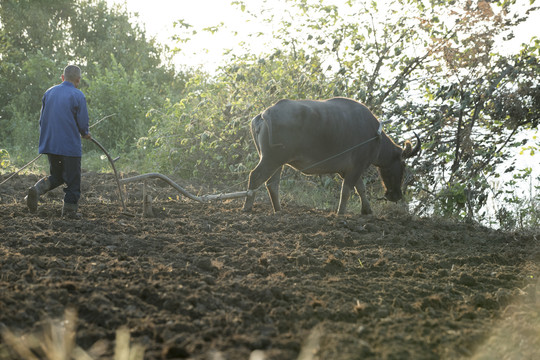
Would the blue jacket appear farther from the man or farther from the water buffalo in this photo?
the water buffalo

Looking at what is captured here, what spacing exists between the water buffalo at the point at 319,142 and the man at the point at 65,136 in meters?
2.16

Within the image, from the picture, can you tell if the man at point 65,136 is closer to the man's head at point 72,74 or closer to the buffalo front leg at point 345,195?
the man's head at point 72,74

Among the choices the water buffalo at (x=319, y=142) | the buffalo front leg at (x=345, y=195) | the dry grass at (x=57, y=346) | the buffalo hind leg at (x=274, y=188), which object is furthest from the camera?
the buffalo front leg at (x=345, y=195)

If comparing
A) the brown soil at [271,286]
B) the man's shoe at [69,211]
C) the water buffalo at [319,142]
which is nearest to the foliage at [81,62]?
the water buffalo at [319,142]

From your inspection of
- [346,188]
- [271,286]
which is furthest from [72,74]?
[271,286]

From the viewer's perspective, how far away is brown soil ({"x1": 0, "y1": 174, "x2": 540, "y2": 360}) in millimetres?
3168

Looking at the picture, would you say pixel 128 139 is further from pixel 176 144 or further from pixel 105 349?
pixel 105 349

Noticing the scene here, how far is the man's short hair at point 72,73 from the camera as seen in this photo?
268 inches

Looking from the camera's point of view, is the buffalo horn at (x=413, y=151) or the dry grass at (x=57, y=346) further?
the buffalo horn at (x=413, y=151)

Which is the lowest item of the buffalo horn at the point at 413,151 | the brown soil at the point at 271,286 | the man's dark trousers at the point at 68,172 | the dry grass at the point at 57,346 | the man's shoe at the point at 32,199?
the dry grass at the point at 57,346

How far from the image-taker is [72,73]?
682 centimetres

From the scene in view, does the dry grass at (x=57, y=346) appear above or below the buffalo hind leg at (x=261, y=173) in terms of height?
below

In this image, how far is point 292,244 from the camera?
5.87 m

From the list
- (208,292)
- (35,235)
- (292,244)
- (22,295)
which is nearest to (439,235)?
(292,244)
